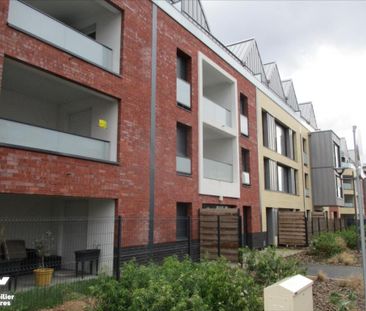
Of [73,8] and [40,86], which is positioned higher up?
[73,8]

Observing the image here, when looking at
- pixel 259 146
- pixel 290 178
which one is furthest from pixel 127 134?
pixel 290 178

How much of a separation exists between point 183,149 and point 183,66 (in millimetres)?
3790

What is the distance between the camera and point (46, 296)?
27.0 feet

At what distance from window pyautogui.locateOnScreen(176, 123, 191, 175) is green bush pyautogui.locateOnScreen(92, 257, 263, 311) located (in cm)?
878

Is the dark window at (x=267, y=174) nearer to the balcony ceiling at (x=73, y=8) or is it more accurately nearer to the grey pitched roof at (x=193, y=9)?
the grey pitched roof at (x=193, y=9)

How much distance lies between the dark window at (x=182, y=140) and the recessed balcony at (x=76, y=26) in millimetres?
4303

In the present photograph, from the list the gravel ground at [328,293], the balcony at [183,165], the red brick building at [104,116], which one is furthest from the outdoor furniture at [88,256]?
the gravel ground at [328,293]

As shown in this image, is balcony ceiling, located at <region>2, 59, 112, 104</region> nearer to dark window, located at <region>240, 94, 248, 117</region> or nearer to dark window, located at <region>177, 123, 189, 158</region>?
dark window, located at <region>177, 123, 189, 158</region>

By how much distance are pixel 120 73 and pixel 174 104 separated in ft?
10.2

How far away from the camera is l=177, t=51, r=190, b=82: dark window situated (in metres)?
16.4

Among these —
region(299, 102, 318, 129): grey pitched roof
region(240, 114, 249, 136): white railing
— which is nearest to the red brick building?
region(240, 114, 249, 136): white railing

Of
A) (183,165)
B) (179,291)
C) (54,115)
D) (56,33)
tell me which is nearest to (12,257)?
(54,115)

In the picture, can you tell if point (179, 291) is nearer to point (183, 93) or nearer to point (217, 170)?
point (183, 93)

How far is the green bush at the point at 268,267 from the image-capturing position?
8.49m
